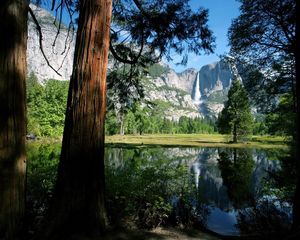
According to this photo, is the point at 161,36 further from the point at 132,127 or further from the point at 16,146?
the point at 132,127

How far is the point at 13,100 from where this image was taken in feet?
9.79

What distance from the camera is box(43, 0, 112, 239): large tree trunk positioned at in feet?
11.4

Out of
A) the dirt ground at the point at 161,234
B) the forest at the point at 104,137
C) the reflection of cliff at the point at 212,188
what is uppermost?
the forest at the point at 104,137

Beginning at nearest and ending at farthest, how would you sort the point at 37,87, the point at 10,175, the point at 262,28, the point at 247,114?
the point at 10,175 → the point at 262,28 → the point at 247,114 → the point at 37,87

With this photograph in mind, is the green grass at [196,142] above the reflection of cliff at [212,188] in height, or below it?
above

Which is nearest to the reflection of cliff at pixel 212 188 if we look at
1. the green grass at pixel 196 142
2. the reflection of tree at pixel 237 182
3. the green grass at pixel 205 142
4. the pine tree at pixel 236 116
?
the reflection of tree at pixel 237 182

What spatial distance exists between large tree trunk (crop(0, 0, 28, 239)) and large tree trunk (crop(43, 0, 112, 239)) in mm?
538

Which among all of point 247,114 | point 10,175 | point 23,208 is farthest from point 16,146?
point 247,114

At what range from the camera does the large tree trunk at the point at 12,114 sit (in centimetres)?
294

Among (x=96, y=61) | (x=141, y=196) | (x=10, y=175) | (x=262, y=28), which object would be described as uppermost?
(x=262, y=28)

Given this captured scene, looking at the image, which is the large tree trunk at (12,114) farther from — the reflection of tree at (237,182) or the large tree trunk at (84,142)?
the reflection of tree at (237,182)

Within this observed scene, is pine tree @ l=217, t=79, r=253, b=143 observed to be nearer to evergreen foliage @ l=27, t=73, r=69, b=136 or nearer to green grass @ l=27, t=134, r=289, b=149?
green grass @ l=27, t=134, r=289, b=149

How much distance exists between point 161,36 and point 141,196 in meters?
3.60

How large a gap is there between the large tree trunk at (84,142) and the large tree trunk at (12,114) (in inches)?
21.2
